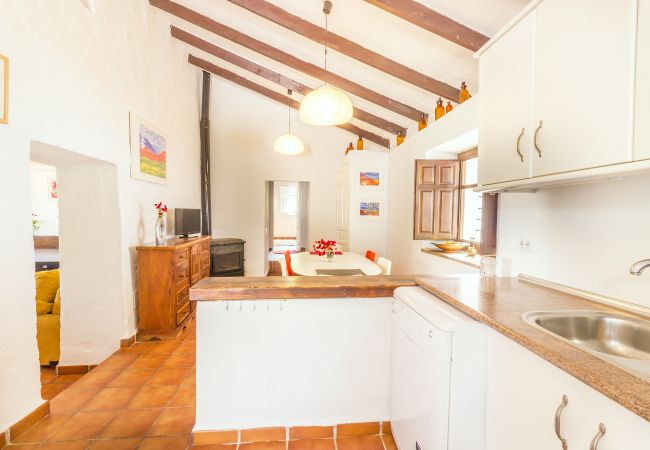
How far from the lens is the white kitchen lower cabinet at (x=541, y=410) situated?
70 centimetres

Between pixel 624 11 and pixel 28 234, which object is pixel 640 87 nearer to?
pixel 624 11

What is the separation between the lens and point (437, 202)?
138 inches

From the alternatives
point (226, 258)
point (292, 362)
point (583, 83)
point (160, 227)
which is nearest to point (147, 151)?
point (160, 227)

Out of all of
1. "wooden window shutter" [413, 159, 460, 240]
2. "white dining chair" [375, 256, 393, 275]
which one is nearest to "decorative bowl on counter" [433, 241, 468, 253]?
"wooden window shutter" [413, 159, 460, 240]

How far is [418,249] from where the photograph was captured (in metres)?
4.12

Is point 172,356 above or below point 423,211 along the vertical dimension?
below

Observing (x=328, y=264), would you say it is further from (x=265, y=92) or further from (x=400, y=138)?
(x=265, y=92)

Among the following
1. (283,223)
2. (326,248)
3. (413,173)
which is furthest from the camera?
(283,223)

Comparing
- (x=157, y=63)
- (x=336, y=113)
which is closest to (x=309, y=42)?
(x=336, y=113)

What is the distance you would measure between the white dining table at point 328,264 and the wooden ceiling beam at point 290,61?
204 centimetres

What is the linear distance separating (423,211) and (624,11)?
257 cm

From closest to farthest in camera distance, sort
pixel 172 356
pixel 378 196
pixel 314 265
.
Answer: pixel 172 356, pixel 314 265, pixel 378 196

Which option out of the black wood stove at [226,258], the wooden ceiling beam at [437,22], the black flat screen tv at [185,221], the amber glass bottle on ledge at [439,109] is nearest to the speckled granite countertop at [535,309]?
the wooden ceiling beam at [437,22]

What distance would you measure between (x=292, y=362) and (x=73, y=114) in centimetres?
234
